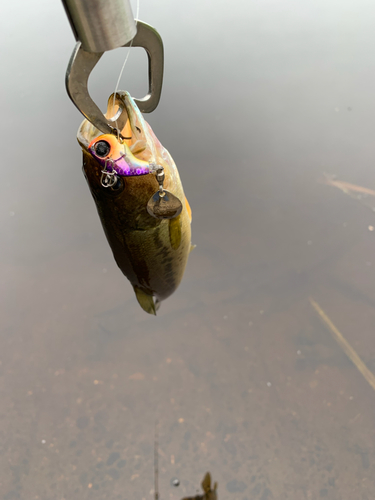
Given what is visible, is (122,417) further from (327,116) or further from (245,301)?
(327,116)

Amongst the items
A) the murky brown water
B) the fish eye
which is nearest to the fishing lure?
the fish eye

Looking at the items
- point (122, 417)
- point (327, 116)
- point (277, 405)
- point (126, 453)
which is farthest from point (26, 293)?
point (327, 116)

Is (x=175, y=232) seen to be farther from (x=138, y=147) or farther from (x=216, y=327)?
(x=216, y=327)

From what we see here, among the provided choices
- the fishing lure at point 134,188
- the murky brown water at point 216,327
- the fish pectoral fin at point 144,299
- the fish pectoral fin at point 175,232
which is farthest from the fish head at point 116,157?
the murky brown water at point 216,327

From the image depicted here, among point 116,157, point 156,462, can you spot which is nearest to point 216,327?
point 156,462

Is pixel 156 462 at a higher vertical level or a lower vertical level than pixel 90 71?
lower
